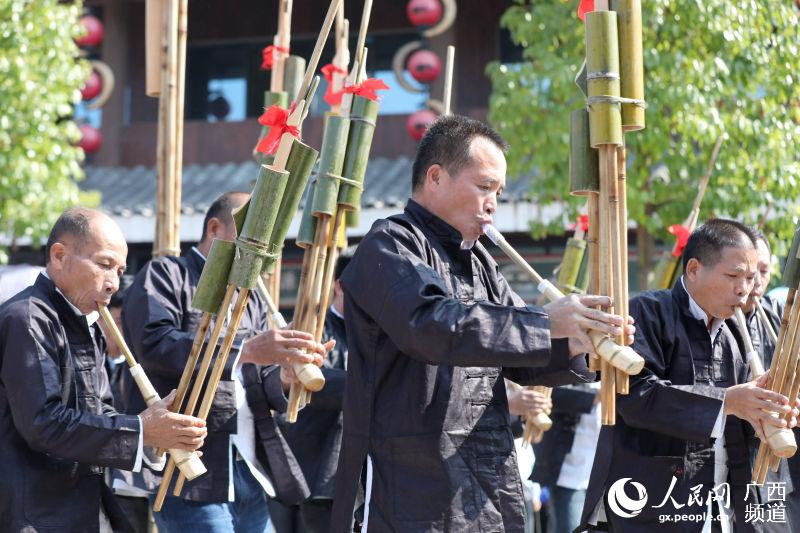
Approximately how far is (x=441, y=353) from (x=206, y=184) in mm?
9912

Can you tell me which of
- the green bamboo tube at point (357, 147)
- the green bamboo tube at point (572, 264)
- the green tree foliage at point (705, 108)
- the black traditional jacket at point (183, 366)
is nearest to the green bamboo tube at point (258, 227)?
the green bamboo tube at point (357, 147)

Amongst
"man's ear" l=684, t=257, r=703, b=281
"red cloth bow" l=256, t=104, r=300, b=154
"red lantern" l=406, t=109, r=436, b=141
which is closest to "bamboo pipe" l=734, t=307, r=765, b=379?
"man's ear" l=684, t=257, r=703, b=281

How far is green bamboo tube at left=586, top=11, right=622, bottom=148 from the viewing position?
124 inches

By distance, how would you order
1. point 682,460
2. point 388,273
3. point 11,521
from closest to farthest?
1. point 388,273
2. point 11,521
3. point 682,460

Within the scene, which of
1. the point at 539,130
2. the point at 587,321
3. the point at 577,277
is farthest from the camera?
the point at 539,130

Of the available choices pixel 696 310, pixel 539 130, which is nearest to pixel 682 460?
pixel 696 310

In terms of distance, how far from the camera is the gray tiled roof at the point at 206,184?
11.5 m

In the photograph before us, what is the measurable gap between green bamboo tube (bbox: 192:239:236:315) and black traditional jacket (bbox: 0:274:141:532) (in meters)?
0.46

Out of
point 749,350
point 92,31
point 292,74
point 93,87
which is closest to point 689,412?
point 749,350

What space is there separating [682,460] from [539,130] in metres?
4.48

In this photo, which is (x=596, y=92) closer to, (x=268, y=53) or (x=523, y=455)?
(x=268, y=53)

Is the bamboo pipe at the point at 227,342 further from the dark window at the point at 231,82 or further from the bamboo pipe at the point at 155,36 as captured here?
the dark window at the point at 231,82

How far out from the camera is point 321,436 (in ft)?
18.2

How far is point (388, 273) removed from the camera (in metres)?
3.19
